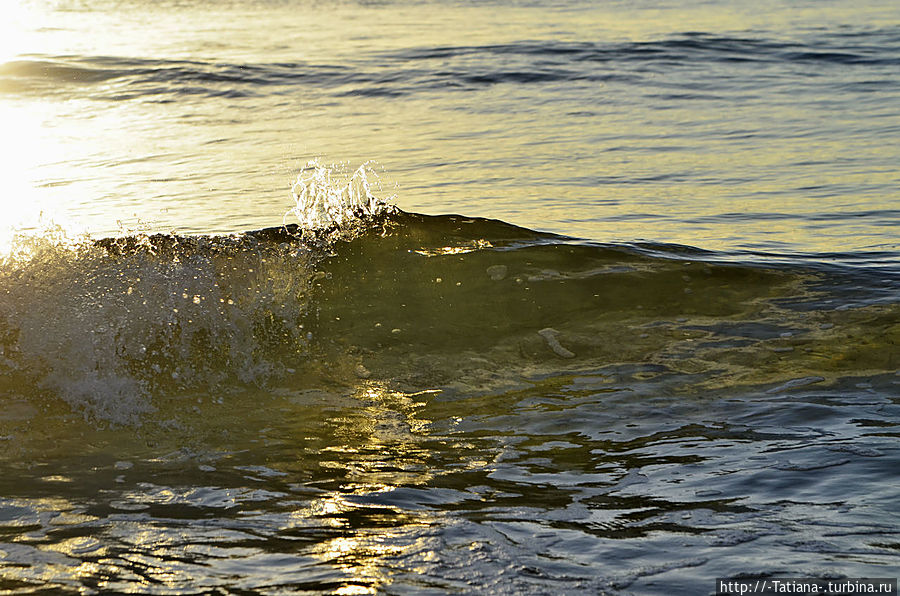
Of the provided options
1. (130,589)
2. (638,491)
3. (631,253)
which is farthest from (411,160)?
(130,589)

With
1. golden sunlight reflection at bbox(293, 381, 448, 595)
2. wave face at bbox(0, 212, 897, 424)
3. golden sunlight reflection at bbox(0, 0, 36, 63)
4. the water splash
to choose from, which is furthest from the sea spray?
golden sunlight reflection at bbox(0, 0, 36, 63)

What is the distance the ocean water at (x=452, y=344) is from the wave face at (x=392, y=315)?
1.1 inches

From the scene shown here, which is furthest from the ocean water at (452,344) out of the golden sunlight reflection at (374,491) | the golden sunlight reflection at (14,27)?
the golden sunlight reflection at (14,27)

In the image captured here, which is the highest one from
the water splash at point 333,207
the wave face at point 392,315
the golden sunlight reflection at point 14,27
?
the golden sunlight reflection at point 14,27

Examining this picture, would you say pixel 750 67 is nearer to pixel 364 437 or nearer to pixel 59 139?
pixel 59 139

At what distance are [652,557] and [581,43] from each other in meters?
16.7

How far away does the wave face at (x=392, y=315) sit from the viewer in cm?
556

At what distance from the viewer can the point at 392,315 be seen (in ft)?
22.2

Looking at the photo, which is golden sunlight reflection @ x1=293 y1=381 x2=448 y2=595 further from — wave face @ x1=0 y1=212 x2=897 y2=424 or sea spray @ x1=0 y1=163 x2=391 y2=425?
sea spray @ x1=0 y1=163 x2=391 y2=425

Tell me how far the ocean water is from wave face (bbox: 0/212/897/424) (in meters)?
0.03

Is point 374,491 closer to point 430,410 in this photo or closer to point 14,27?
point 430,410

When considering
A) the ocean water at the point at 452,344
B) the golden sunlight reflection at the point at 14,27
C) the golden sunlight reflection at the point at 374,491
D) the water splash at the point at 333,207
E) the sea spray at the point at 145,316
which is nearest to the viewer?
the golden sunlight reflection at the point at 374,491

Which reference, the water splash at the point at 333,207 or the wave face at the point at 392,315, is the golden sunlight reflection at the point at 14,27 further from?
the wave face at the point at 392,315

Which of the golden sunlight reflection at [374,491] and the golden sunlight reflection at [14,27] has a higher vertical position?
the golden sunlight reflection at [14,27]
